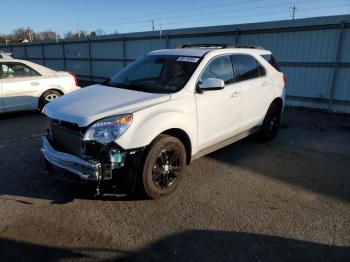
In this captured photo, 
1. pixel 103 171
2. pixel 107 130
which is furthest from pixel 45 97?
pixel 103 171

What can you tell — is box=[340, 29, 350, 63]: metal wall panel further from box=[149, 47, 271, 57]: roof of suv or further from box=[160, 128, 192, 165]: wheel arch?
box=[160, 128, 192, 165]: wheel arch

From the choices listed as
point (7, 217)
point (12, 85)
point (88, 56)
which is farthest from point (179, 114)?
point (88, 56)

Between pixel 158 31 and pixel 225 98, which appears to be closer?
pixel 225 98

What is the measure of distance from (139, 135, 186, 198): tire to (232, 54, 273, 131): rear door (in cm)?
167

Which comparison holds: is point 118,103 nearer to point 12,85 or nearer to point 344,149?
point 344,149

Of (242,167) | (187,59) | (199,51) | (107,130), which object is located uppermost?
(199,51)

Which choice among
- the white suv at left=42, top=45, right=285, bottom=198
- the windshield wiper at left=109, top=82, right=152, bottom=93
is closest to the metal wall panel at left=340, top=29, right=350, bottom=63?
the white suv at left=42, top=45, right=285, bottom=198

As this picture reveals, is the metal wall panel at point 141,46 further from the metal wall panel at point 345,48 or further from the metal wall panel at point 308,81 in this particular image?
the metal wall panel at point 345,48

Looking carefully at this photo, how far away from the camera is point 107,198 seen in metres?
3.95

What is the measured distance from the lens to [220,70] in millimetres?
4750

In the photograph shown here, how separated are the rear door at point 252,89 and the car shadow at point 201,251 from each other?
2.49 meters

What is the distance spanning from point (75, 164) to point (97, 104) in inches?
30.2

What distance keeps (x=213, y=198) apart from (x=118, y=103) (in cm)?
168

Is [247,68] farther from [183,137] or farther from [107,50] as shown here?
[107,50]
